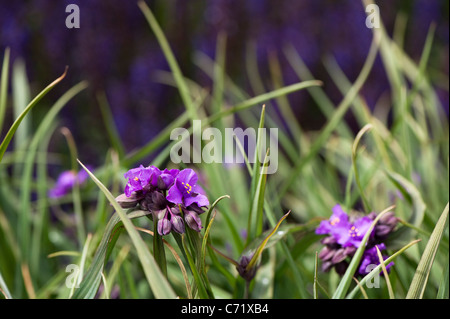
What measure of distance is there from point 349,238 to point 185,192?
0.71ft

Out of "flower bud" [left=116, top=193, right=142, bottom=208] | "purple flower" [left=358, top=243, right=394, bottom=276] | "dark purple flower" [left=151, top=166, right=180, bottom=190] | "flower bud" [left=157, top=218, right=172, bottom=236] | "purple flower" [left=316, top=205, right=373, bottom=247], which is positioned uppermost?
"dark purple flower" [left=151, top=166, right=180, bottom=190]

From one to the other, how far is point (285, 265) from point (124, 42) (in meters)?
1.71

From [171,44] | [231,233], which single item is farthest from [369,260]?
[171,44]

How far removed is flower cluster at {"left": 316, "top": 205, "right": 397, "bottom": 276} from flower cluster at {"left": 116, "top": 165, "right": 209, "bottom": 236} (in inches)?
7.6

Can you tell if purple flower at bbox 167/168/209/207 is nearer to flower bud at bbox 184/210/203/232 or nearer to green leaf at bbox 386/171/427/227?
flower bud at bbox 184/210/203/232

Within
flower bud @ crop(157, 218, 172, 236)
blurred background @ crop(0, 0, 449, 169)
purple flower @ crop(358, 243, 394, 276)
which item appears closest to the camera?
flower bud @ crop(157, 218, 172, 236)

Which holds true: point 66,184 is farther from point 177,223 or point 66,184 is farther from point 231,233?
point 177,223

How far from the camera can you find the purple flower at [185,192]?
0.49 m

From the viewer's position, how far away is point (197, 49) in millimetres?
2254

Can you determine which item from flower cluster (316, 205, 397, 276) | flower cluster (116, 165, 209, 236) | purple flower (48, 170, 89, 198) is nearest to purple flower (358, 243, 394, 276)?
flower cluster (316, 205, 397, 276)

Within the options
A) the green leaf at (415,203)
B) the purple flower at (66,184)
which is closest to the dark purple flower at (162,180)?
the green leaf at (415,203)

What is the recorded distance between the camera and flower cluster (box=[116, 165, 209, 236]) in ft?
1.59

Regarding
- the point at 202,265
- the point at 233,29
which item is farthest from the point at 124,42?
the point at 202,265
